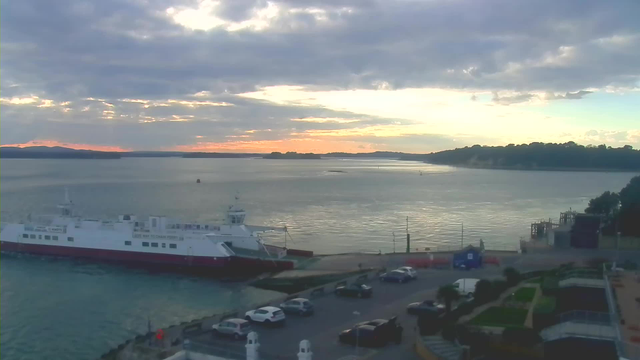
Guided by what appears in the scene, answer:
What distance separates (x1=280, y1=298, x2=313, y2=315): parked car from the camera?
18.4 m

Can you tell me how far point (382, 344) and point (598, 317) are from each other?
5.25 metres

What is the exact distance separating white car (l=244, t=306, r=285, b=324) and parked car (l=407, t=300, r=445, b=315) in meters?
4.21

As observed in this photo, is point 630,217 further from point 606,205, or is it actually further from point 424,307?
point 424,307

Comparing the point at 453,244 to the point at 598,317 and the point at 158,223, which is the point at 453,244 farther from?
the point at 598,317

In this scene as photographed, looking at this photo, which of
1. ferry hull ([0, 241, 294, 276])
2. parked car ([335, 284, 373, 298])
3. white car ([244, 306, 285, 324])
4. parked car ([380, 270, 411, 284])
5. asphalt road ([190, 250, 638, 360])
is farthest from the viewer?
ferry hull ([0, 241, 294, 276])

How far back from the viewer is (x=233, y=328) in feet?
52.4

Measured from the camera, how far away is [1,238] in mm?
42688

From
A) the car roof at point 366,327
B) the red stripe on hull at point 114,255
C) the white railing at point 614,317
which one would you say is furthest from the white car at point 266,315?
the red stripe on hull at point 114,255

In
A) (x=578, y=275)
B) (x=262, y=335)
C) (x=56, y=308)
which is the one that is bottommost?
(x=56, y=308)

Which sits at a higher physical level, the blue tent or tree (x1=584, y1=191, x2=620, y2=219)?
tree (x1=584, y1=191, x2=620, y2=219)

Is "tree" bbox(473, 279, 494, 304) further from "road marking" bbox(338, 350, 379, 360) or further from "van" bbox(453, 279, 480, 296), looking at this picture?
"road marking" bbox(338, 350, 379, 360)

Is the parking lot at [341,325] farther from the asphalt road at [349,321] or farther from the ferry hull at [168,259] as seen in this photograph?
the ferry hull at [168,259]

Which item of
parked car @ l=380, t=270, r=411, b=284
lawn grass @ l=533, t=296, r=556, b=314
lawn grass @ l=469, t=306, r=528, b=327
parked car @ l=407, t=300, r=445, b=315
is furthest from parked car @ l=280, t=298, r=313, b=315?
lawn grass @ l=533, t=296, r=556, b=314

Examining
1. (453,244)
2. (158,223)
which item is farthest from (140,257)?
(453,244)
